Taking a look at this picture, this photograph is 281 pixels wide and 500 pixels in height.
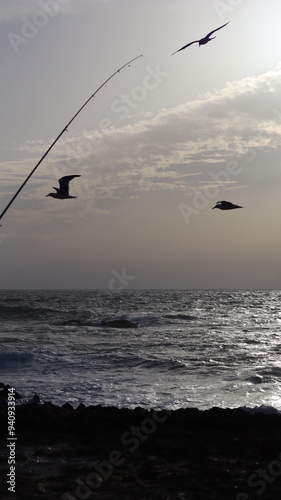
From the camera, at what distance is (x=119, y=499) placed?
5785 mm

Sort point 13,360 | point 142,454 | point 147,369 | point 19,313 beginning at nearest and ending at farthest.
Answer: point 142,454 < point 147,369 < point 13,360 < point 19,313

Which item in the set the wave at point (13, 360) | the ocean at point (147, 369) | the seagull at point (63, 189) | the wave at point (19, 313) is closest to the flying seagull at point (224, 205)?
the seagull at point (63, 189)

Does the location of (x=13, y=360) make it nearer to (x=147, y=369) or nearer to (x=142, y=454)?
(x=147, y=369)

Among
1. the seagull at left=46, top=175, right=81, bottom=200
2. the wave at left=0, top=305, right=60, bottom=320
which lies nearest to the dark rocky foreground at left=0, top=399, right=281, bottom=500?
the seagull at left=46, top=175, right=81, bottom=200

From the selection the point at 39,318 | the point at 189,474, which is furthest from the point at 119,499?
the point at 39,318

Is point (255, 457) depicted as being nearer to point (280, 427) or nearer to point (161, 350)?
point (280, 427)

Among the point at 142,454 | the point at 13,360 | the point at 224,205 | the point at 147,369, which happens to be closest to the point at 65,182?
the point at 224,205

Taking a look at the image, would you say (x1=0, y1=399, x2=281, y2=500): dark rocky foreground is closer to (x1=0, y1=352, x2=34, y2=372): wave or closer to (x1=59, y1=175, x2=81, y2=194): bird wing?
(x1=59, y1=175, x2=81, y2=194): bird wing

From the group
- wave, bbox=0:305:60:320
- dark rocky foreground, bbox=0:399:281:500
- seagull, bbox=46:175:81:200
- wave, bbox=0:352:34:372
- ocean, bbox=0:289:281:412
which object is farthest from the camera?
wave, bbox=0:305:60:320

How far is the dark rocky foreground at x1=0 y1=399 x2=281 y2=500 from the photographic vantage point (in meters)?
6.06

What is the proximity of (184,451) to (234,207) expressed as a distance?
340 centimetres

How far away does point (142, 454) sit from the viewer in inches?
288

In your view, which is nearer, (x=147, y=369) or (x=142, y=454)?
(x=142, y=454)

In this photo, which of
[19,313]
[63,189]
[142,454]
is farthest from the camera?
[19,313]
